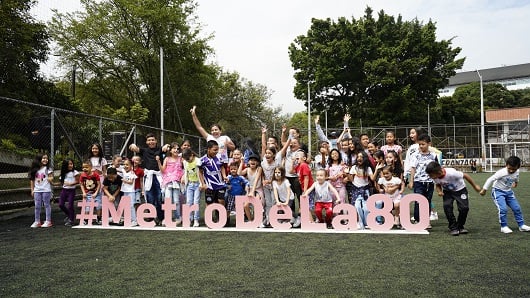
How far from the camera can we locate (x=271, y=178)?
306 inches

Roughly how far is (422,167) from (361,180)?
108 centimetres

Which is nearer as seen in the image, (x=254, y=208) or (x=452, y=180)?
(x=452, y=180)

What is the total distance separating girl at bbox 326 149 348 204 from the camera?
7598 millimetres

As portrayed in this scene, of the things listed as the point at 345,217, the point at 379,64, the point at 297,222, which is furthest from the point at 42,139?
the point at 379,64

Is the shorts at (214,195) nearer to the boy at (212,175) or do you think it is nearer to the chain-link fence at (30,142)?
the boy at (212,175)

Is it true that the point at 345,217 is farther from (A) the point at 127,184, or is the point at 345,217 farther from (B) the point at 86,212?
(B) the point at 86,212

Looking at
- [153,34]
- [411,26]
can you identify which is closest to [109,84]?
[153,34]

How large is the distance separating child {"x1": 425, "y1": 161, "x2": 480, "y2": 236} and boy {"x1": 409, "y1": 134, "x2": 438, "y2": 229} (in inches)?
21.4

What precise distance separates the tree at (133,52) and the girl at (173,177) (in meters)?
20.8

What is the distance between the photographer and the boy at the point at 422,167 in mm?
7168

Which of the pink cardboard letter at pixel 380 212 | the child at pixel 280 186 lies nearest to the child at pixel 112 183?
the child at pixel 280 186

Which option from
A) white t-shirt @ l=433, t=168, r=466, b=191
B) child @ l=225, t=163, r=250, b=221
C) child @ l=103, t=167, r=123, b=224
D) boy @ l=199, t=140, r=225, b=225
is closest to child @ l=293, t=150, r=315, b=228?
child @ l=225, t=163, r=250, b=221

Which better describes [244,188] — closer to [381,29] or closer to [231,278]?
[231,278]

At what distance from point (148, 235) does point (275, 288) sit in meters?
3.62
